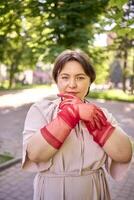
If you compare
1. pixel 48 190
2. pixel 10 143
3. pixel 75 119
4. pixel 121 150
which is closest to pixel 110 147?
pixel 121 150

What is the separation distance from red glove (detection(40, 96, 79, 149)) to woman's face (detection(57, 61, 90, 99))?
8.2 inches

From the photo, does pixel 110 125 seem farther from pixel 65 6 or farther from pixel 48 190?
pixel 65 6

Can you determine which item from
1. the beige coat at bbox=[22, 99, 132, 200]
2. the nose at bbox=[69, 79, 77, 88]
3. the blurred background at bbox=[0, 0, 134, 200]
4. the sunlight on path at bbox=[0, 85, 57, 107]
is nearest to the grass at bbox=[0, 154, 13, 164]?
the blurred background at bbox=[0, 0, 134, 200]

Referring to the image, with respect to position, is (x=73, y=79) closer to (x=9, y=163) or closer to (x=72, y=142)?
(x=72, y=142)

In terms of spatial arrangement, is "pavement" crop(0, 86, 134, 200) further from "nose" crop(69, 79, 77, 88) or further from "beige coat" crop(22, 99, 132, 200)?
"nose" crop(69, 79, 77, 88)

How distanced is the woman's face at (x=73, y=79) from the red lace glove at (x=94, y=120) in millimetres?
104

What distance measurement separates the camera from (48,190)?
215 centimetres

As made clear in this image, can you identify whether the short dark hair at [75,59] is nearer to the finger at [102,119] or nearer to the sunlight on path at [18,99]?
the finger at [102,119]

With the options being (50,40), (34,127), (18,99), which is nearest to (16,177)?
(34,127)

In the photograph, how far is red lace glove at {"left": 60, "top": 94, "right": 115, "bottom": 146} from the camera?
6.51 ft

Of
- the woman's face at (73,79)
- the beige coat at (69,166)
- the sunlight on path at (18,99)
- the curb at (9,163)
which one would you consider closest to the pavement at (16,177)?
the curb at (9,163)

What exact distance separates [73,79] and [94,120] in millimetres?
281

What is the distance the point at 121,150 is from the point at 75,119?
297mm

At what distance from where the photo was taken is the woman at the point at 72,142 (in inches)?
78.0
